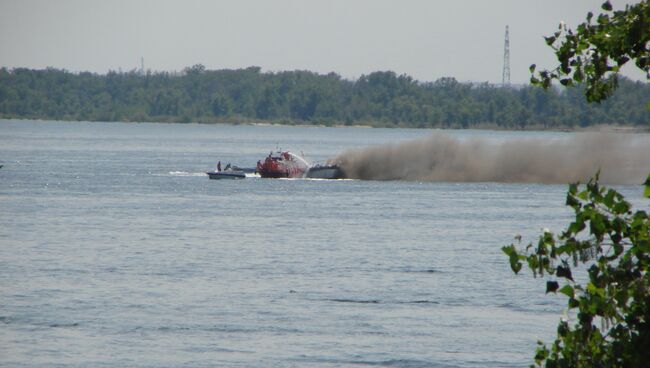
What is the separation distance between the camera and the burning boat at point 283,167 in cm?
8369

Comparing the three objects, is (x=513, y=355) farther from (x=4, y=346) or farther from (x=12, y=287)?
(x=12, y=287)

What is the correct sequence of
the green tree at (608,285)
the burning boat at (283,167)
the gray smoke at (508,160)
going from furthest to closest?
the burning boat at (283,167), the gray smoke at (508,160), the green tree at (608,285)

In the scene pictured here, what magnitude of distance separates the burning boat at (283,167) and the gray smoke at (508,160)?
11.4 feet

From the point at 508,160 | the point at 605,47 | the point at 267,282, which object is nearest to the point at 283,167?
the point at 508,160

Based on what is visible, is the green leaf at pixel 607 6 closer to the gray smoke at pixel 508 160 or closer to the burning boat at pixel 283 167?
the gray smoke at pixel 508 160

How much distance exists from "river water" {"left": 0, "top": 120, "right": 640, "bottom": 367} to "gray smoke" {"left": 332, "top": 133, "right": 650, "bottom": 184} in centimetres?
1231

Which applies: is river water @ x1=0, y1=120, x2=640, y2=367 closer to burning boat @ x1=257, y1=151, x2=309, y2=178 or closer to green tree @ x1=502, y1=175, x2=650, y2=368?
green tree @ x1=502, y1=175, x2=650, y2=368

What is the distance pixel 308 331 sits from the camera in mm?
24781

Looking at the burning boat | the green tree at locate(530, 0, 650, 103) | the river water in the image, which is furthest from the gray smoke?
the green tree at locate(530, 0, 650, 103)

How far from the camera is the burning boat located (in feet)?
275

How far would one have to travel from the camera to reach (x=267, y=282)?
3253 centimetres

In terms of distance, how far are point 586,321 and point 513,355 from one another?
13.1 meters

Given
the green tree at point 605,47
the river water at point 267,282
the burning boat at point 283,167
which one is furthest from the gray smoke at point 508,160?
the green tree at point 605,47

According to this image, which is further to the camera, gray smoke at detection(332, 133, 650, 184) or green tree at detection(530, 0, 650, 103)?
gray smoke at detection(332, 133, 650, 184)
